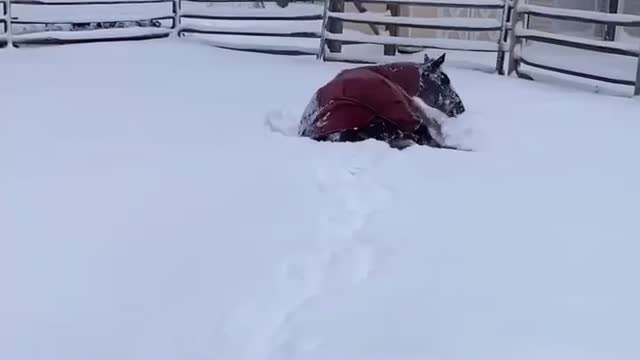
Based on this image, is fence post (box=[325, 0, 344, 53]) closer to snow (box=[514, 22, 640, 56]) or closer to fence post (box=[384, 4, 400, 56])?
fence post (box=[384, 4, 400, 56])

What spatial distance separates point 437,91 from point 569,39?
2.57 metres

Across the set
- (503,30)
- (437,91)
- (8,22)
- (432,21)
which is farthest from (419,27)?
(8,22)

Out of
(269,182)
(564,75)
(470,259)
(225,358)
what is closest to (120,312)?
(225,358)

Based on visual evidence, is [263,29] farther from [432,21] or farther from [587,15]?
[587,15]

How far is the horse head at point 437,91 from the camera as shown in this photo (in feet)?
20.7

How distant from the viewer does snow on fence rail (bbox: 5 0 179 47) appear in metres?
10.9

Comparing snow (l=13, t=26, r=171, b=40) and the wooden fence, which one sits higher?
the wooden fence

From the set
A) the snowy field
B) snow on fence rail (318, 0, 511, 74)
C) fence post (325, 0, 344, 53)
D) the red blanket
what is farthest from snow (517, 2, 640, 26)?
the red blanket

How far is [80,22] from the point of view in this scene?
11.3 meters

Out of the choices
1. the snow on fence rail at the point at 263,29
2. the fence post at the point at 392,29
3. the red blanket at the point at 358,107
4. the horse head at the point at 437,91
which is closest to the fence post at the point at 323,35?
the snow on fence rail at the point at 263,29

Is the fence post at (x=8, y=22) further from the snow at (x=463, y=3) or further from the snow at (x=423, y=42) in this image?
the snow at (x=463, y=3)

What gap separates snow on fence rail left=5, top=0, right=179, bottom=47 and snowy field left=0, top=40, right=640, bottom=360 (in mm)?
4282

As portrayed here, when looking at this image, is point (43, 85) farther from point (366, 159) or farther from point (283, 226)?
point (283, 226)

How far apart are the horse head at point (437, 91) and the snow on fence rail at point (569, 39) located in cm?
213
